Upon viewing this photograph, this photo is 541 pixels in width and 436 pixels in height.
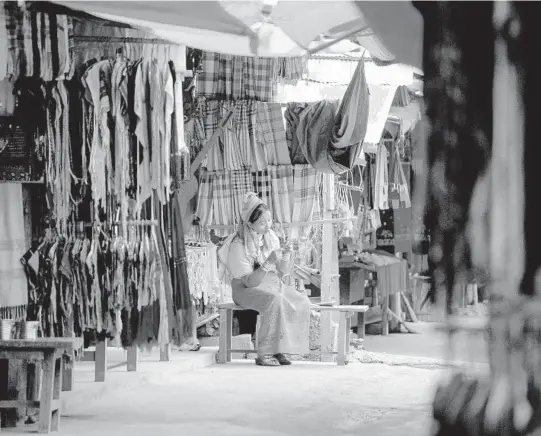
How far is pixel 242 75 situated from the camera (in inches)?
368

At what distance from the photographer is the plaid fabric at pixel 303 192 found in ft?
33.0

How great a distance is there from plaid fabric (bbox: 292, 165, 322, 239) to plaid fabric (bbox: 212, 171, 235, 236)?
638 millimetres

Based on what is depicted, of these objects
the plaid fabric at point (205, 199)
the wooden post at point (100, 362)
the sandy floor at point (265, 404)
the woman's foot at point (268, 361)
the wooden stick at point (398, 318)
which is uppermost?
the plaid fabric at point (205, 199)

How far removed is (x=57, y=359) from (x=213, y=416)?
4.16ft

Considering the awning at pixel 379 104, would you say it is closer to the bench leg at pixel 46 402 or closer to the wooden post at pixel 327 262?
the wooden post at pixel 327 262

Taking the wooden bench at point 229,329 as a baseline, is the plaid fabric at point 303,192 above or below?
above

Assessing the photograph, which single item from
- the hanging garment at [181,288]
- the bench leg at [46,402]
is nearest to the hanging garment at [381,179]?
the hanging garment at [181,288]

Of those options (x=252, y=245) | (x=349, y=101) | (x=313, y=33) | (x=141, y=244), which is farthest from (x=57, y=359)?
(x=252, y=245)

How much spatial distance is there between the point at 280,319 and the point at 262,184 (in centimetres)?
142

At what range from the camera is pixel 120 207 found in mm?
7098

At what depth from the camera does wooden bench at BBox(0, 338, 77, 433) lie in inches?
246

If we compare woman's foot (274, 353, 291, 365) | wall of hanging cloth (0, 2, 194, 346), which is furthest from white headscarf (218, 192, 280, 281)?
wall of hanging cloth (0, 2, 194, 346)

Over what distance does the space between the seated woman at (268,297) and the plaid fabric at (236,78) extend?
1.55 m

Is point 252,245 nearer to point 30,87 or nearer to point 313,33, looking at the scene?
point 30,87
